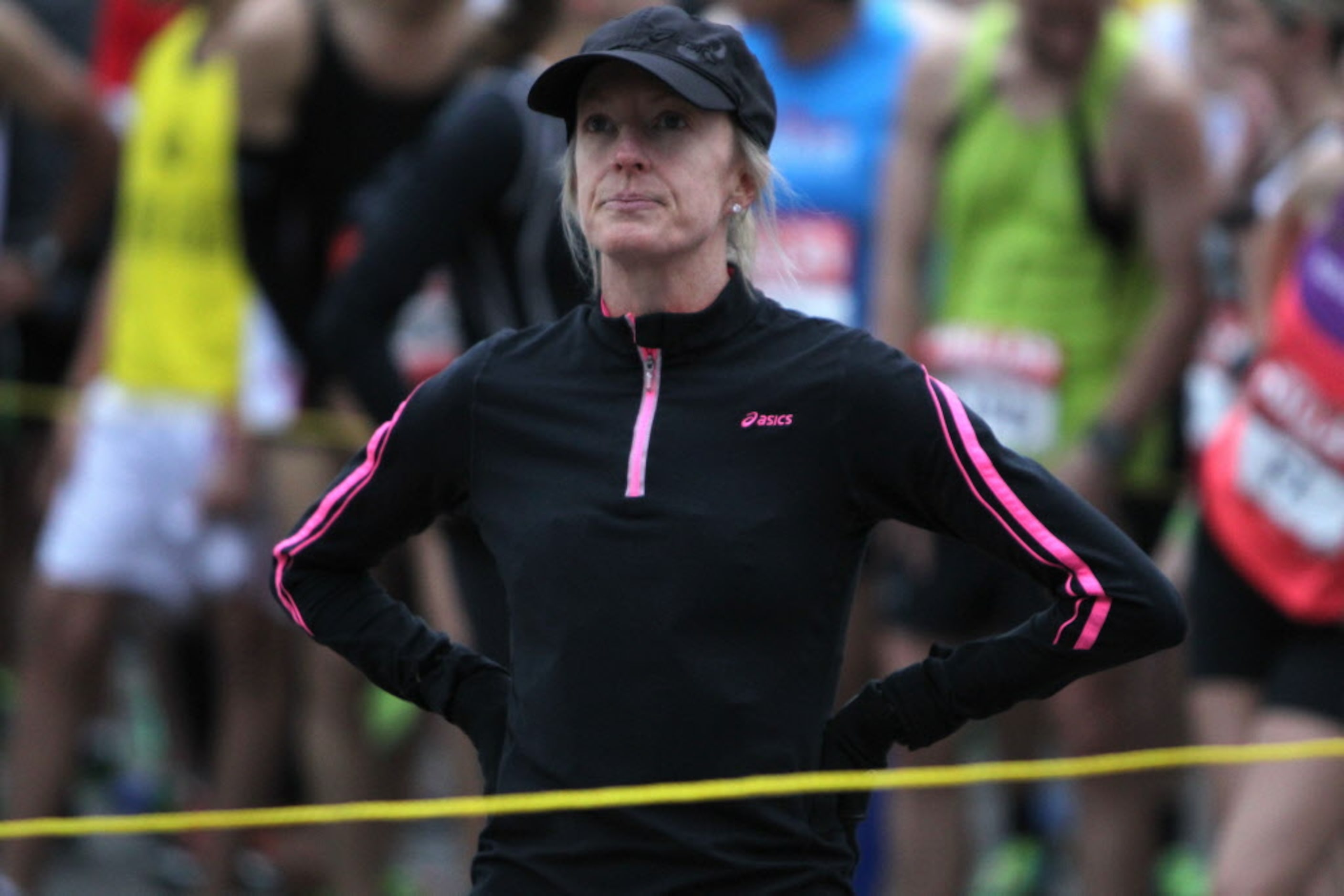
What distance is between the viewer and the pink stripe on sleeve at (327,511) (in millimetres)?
3252

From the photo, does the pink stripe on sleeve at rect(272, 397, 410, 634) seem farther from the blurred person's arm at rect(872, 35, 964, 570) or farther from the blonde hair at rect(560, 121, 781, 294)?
the blurred person's arm at rect(872, 35, 964, 570)

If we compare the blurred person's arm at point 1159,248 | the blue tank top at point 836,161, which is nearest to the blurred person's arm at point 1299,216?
the blurred person's arm at point 1159,248

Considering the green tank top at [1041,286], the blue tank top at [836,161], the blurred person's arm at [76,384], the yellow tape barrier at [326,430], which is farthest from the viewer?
the blurred person's arm at [76,384]

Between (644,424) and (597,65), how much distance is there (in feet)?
1.49

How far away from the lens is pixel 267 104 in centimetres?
580

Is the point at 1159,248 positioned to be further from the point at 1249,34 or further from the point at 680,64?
the point at 680,64

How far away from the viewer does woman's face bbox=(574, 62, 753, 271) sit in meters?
3.07

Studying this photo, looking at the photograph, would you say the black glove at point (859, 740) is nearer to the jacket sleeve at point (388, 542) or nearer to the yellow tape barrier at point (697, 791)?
the yellow tape barrier at point (697, 791)

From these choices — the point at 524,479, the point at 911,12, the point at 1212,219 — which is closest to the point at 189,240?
the point at 911,12

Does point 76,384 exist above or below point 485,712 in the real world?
above

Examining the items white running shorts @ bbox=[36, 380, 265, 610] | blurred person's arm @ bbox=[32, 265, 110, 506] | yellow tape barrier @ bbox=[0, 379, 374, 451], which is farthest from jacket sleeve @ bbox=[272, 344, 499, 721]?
blurred person's arm @ bbox=[32, 265, 110, 506]

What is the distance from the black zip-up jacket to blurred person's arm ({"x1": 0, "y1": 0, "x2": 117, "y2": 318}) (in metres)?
3.99

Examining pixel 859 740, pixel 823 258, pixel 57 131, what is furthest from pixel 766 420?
pixel 57 131

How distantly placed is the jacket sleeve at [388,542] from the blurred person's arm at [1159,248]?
2.36 metres
